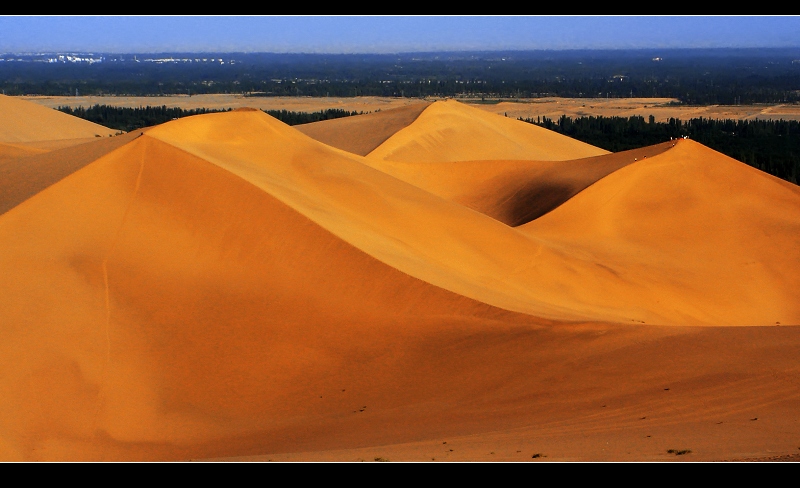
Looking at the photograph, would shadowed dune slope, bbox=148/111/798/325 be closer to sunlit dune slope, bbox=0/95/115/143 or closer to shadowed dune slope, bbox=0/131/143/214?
shadowed dune slope, bbox=0/131/143/214

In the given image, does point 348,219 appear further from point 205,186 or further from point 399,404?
A: point 399,404

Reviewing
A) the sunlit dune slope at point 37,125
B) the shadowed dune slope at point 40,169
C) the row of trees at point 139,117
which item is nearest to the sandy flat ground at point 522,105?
the row of trees at point 139,117

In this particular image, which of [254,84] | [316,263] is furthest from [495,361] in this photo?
[254,84]

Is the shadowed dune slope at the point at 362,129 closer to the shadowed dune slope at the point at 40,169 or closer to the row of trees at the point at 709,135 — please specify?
the row of trees at the point at 709,135

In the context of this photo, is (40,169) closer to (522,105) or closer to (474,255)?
(474,255)

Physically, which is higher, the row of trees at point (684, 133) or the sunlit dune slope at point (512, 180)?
the sunlit dune slope at point (512, 180)

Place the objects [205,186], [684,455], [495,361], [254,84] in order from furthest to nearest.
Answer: [254,84]
[205,186]
[495,361]
[684,455]

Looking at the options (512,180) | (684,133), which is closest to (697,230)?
(512,180)
